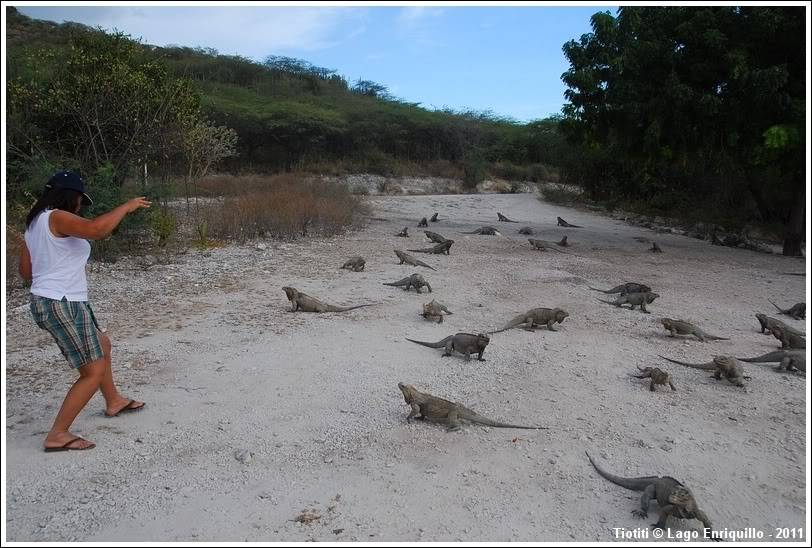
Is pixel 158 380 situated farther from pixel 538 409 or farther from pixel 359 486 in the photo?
pixel 538 409

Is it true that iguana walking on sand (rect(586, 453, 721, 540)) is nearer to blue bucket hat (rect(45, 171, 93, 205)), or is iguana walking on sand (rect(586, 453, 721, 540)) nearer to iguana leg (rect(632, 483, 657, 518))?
iguana leg (rect(632, 483, 657, 518))

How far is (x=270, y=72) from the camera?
4419 centimetres

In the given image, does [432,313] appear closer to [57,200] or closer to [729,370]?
[729,370]

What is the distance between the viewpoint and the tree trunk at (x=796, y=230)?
15.5 m

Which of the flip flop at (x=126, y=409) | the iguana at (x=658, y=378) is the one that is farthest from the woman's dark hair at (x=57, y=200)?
the iguana at (x=658, y=378)

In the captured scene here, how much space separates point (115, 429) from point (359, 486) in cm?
189

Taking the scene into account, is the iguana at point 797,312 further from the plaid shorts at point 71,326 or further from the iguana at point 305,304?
the plaid shorts at point 71,326

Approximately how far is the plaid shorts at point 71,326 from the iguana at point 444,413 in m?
2.29

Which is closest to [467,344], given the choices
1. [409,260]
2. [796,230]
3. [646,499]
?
[646,499]

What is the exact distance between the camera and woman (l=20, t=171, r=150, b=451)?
406cm

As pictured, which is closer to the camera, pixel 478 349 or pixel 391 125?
pixel 478 349

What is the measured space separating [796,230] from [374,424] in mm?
14525

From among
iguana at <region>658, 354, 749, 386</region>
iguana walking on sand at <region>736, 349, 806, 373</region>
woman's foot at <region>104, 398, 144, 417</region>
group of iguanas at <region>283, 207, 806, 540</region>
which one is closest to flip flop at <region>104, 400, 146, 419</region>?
woman's foot at <region>104, 398, 144, 417</region>

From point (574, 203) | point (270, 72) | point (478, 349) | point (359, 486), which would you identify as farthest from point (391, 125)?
point (359, 486)
